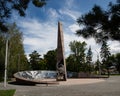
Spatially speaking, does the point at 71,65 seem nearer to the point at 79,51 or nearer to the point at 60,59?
the point at 79,51

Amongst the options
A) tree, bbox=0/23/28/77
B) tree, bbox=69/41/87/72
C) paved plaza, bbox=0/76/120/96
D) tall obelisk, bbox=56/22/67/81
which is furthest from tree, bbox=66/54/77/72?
paved plaza, bbox=0/76/120/96

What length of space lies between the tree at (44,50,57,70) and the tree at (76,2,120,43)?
79.5 meters

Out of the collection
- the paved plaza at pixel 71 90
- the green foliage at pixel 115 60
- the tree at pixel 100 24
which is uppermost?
the green foliage at pixel 115 60

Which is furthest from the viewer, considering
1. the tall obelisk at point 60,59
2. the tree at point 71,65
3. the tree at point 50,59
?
the tree at point 50,59

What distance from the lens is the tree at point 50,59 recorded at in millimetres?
85938

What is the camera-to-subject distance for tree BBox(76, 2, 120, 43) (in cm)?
585

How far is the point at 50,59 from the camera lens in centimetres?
8875

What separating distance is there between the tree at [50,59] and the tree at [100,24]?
261 ft

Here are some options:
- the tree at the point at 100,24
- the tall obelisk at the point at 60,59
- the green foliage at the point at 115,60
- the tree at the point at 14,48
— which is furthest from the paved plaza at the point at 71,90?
the green foliage at the point at 115,60

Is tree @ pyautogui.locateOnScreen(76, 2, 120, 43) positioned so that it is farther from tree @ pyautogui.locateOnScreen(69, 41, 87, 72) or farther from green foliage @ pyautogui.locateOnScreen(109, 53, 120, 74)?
green foliage @ pyautogui.locateOnScreen(109, 53, 120, 74)

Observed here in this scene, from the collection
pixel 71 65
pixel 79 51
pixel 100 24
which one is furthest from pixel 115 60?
pixel 100 24

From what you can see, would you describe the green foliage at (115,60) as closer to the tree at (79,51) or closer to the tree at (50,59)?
the tree at (79,51)

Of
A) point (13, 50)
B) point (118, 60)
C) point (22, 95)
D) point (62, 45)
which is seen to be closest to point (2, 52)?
point (13, 50)

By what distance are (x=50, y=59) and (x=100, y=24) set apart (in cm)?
8296
